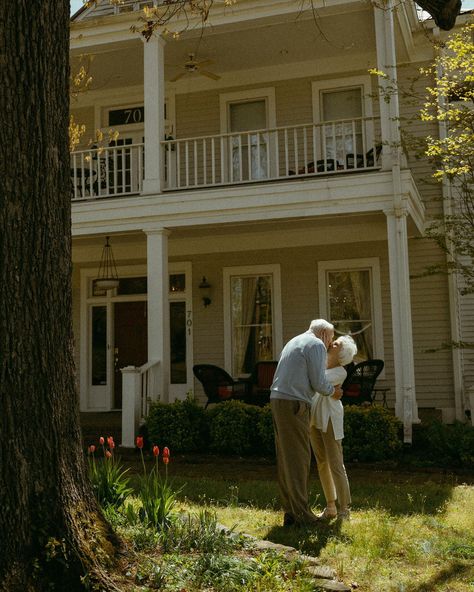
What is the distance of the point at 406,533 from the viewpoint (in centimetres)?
514

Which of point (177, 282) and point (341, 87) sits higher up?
A: point (341, 87)

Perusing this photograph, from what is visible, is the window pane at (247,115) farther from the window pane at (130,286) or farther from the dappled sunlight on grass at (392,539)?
the dappled sunlight on grass at (392,539)

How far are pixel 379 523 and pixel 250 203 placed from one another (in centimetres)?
598

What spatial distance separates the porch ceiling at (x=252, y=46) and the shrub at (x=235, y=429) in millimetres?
5766

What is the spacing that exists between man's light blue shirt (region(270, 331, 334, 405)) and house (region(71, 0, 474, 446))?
14.7 feet

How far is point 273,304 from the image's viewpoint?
1273 centimetres

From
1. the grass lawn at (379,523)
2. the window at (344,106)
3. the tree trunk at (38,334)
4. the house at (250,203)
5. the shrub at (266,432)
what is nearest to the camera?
the tree trunk at (38,334)

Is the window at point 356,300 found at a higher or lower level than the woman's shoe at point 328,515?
higher

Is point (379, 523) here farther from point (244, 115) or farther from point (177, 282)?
point (244, 115)

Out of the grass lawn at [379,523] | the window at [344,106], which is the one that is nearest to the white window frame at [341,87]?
the window at [344,106]

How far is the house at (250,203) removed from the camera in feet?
33.8

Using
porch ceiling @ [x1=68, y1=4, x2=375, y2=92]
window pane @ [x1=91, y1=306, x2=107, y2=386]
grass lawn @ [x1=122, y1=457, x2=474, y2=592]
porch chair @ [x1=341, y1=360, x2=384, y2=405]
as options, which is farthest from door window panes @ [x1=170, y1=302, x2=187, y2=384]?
grass lawn @ [x1=122, y1=457, x2=474, y2=592]

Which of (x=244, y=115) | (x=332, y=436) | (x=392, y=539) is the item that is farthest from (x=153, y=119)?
(x=392, y=539)

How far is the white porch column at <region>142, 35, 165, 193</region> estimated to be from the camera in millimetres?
10711
